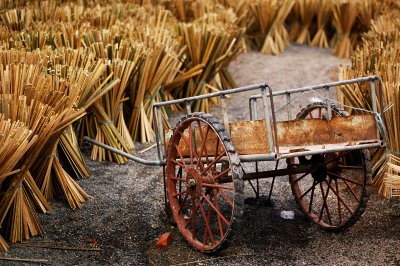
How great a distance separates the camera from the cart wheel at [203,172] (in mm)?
2961

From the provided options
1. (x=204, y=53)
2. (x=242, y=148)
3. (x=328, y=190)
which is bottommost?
(x=328, y=190)

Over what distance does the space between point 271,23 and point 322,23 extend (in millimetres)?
686

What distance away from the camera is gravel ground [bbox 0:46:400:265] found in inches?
127

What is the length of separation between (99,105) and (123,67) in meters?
0.29

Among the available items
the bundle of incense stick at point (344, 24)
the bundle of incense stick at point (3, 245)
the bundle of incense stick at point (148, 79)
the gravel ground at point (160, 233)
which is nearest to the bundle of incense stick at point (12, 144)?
Result: the bundle of incense stick at point (3, 245)

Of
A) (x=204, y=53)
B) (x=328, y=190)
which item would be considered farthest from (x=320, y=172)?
(x=204, y=53)

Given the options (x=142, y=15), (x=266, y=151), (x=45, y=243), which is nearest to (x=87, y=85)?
(x=45, y=243)

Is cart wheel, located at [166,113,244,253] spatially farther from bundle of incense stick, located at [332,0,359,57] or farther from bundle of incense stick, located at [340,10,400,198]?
bundle of incense stick, located at [332,0,359,57]

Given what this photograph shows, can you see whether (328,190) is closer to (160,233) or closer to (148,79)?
(160,233)

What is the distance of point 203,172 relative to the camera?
313cm

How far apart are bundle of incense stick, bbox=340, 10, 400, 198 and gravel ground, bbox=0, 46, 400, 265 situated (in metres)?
0.20

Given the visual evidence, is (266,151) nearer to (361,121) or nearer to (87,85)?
(361,121)

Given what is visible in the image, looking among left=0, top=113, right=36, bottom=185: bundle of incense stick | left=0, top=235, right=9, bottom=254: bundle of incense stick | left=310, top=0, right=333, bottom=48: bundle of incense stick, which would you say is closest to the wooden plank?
left=0, top=113, right=36, bottom=185: bundle of incense stick

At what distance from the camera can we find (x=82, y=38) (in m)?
4.73
